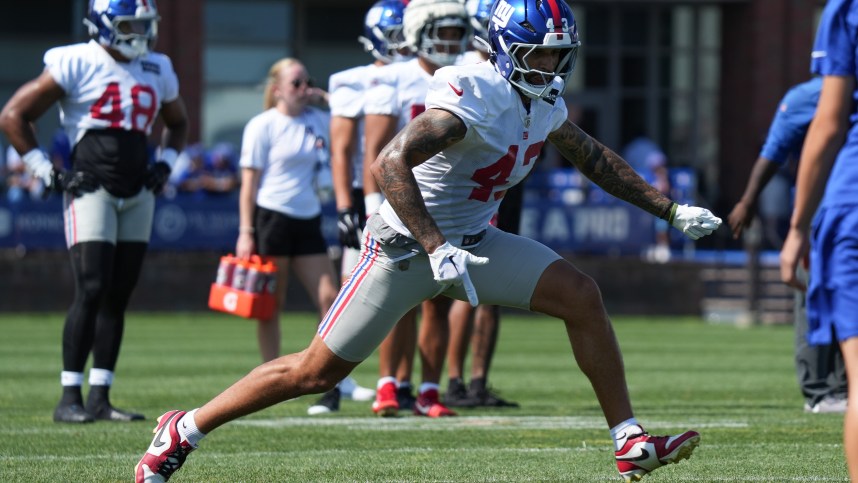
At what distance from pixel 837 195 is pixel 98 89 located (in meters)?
4.97

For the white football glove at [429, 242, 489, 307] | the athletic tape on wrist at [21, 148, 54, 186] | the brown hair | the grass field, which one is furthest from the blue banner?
the white football glove at [429, 242, 489, 307]

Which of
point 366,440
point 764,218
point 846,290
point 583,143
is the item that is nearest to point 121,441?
point 366,440

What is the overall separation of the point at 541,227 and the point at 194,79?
8.70 metres

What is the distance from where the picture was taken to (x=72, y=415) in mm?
8688

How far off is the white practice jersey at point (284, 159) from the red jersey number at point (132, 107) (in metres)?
1.43

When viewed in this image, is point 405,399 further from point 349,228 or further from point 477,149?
point 477,149

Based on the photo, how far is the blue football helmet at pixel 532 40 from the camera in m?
5.83

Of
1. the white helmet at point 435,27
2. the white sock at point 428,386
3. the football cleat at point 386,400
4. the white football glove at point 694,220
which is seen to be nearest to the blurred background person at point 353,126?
the white helmet at point 435,27

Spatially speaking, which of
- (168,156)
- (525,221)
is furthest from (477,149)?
(525,221)

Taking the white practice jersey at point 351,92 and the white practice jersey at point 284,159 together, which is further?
the white practice jersey at point 284,159

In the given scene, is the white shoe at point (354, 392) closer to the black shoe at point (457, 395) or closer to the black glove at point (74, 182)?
the black shoe at point (457, 395)

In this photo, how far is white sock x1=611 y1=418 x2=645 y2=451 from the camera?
19.4ft

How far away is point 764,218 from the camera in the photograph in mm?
26984

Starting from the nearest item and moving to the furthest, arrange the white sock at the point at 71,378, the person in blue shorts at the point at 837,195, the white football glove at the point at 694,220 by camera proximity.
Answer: the person in blue shorts at the point at 837,195 → the white football glove at the point at 694,220 → the white sock at the point at 71,378
